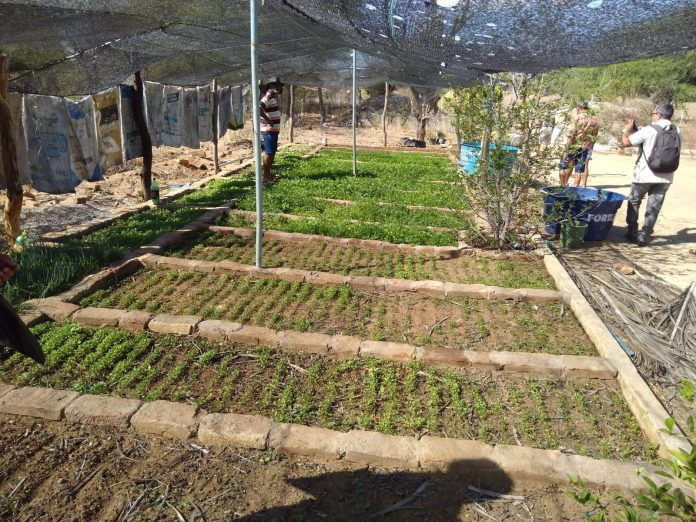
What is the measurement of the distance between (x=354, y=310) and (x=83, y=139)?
18.4ft

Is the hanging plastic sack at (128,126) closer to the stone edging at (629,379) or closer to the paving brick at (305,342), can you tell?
the paving brick at (305,342)

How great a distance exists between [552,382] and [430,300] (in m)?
1.43

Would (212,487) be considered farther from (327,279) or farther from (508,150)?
(508,150)

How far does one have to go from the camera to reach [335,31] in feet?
17.5

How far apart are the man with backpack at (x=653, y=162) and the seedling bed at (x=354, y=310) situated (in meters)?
3.21

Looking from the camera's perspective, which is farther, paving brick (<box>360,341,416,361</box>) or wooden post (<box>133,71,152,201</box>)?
wooden post (<box>133,71,152,201</box>)

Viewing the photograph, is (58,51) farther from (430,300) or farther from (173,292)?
(430,300)

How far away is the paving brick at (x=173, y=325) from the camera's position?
3.66m

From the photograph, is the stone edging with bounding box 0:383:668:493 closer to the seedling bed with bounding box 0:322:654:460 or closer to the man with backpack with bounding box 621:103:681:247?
the seedling bed with bounding box 0:322:654:460

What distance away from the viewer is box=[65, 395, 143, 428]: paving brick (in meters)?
2.72

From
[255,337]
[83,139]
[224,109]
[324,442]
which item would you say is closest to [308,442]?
[324,442]

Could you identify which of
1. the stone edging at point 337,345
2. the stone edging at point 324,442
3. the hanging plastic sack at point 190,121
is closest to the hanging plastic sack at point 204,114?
the hanging plastic sack at point 190,121

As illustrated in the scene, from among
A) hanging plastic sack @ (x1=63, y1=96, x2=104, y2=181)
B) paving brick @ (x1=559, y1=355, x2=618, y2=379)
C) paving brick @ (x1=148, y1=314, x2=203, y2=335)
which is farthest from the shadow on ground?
hanging plastic sack @ (x1=63, y1=96, x2=104, y2=181)

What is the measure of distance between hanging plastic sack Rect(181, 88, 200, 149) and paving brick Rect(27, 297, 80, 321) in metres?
7.39
